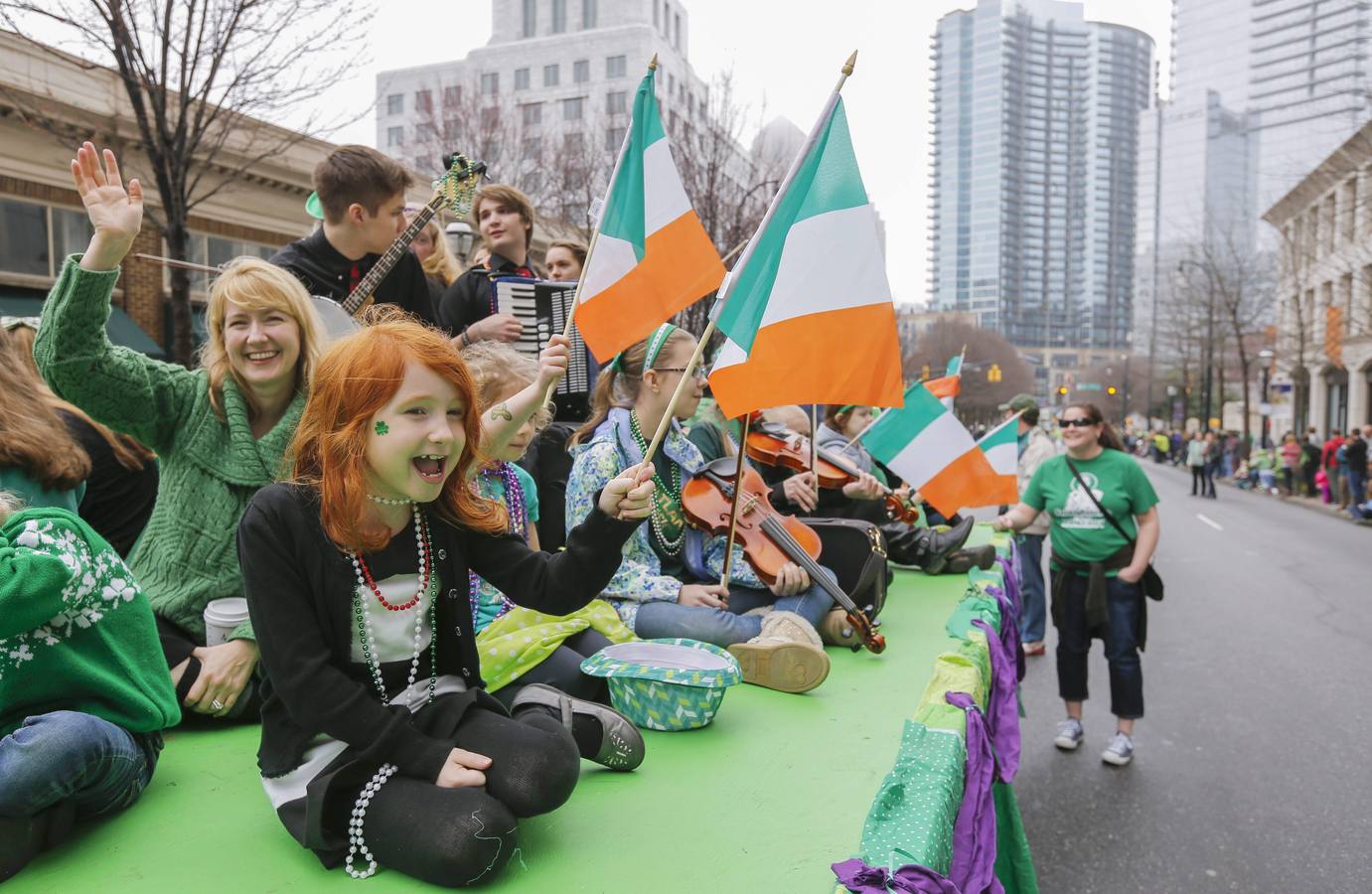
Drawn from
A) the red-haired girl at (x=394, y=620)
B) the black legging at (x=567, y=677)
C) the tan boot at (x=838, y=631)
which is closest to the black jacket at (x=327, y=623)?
the red-haired girl at (x=394, y=620)

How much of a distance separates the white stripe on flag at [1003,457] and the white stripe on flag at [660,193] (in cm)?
390

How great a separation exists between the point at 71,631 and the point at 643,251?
1.95 m

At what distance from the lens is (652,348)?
3.79 m

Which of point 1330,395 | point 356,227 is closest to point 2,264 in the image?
point 356,227

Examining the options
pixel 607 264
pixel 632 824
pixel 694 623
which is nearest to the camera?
pixel 632 824

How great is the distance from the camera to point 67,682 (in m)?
2.15

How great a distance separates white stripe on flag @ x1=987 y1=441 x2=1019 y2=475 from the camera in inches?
255

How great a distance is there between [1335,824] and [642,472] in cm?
392

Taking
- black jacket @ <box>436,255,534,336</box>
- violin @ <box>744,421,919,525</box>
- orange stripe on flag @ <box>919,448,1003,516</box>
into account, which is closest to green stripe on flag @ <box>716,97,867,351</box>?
violin @ <box>744,421,919,525</box>

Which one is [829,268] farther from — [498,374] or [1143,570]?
[1143,570]

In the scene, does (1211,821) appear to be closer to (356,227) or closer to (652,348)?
(652,348)

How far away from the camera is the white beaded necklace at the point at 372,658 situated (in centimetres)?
197

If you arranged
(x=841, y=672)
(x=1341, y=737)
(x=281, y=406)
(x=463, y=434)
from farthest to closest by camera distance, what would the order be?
1. (x=1341, y=737)
2. (x=841, y=672)
3. (x=281, y=406)
4. (x=463, y=434)

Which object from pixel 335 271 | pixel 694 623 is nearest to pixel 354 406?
pixel 694 623
